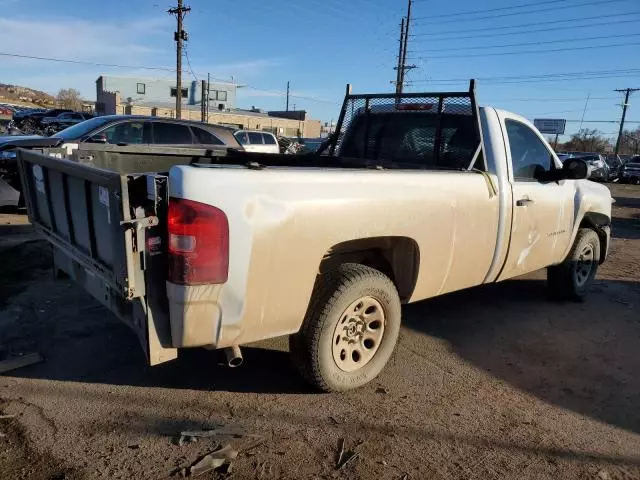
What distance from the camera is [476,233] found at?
4.18 m

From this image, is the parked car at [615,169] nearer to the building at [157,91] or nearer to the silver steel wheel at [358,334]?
the silver steel wheel at [358,334]

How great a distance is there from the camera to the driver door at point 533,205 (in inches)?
184

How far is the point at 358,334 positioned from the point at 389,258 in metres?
0.62

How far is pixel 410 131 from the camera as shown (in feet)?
16.9

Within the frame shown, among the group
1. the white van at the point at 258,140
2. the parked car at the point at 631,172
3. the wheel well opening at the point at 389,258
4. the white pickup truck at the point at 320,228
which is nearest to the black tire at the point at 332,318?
the white pickup truck at the point at 320,228

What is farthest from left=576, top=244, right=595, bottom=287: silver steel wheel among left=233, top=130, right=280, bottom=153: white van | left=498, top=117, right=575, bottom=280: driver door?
left=233, top=130, right=280, bottom=153: white van

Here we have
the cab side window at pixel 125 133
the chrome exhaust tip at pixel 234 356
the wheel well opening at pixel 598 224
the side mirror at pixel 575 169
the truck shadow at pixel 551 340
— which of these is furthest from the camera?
the cab side window at pixel 125 133

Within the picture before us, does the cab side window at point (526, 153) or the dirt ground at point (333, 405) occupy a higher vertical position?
the cab side window at point (526, 153)

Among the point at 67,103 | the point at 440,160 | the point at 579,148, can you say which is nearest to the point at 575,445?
the point at 440,160

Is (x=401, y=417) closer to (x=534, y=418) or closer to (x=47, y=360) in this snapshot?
(x=534, y=418)

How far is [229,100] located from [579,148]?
5189 centimetres

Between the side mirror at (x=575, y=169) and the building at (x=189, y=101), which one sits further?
the building at (x=189, y=101)

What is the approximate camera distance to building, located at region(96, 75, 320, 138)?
64500 millimetres

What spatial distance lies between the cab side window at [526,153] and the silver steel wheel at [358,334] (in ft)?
6.52
